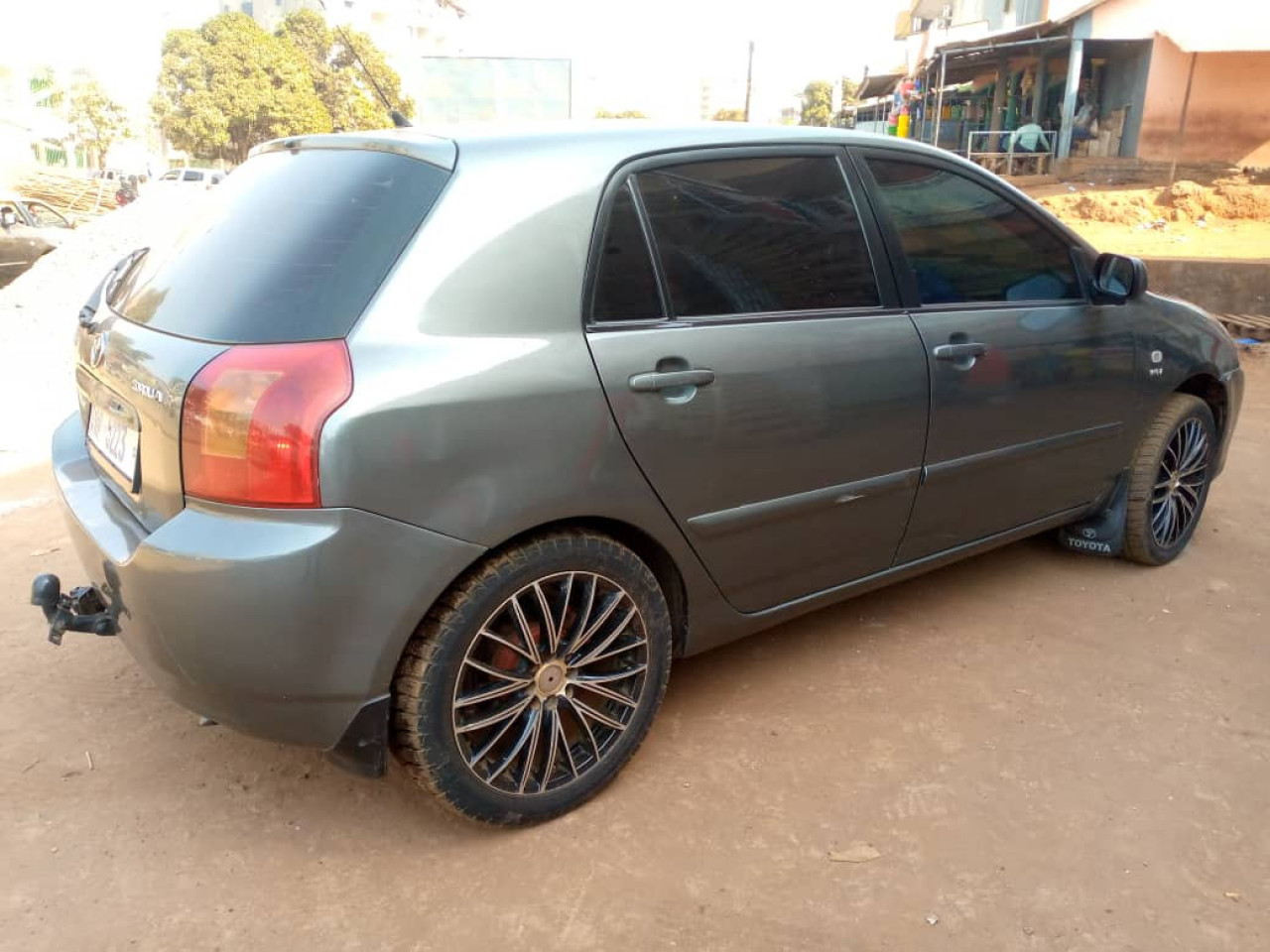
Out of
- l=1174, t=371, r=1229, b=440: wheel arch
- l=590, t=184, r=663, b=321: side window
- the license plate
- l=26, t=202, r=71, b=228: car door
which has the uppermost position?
l=590, t=184, r=663, b=321: side window

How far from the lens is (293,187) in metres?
2.43

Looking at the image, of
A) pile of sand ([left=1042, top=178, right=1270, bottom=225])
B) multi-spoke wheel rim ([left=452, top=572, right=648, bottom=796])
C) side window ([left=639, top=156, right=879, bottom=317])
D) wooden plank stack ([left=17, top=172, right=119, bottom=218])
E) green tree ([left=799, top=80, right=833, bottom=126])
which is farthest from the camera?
green tree ([left=799, top=80, right=833, bottom=126])

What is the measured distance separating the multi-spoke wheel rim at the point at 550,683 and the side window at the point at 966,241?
4.62ft

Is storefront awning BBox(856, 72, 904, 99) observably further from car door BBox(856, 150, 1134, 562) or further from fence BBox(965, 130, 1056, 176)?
car door BBox(856, 150, 1134, 562)

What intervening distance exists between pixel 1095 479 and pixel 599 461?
2.28m

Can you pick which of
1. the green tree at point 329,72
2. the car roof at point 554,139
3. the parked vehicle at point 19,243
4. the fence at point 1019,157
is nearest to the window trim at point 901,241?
the car roof at point 554,139

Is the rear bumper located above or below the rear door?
below

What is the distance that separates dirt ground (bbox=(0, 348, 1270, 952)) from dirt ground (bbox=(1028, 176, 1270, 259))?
11.4 m

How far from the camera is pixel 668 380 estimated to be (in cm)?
241

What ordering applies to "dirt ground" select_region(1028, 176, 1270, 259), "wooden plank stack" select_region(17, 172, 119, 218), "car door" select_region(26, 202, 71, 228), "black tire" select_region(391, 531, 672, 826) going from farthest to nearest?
"wooden plank stack" select_region(17, 172, 119, 218) < "car door" select_region(26, 202, 71, 228) < "dirt ground" select_region(1028, 176, 1270, 259) < "black tire" select_region(391, 531, 672, 826)

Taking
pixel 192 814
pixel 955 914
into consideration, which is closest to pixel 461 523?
pixel 192 814

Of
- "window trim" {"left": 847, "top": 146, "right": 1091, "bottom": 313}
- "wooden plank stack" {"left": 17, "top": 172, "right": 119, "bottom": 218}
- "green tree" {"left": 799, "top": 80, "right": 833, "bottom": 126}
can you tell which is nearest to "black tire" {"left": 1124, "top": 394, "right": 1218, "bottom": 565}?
"window trim" {"left": 847, "top": 146, "right": 1091, "bottom": 313}

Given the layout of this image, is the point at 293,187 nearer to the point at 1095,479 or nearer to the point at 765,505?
the point at 765,505

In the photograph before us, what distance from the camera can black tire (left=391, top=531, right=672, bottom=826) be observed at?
2193 millimetres
